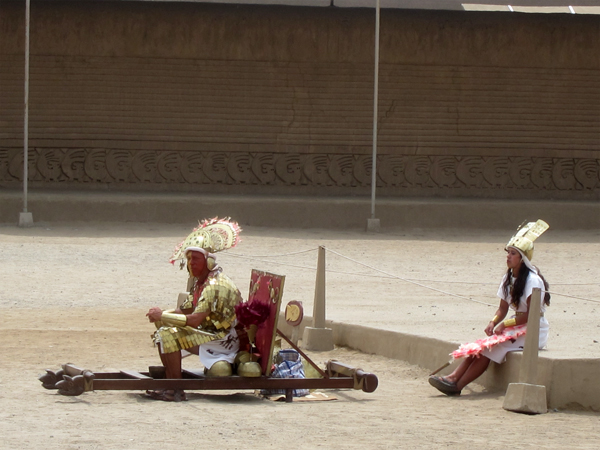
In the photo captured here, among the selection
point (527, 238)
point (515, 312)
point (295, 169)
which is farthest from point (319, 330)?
point (295, 169)

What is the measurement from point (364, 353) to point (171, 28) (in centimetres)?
1141

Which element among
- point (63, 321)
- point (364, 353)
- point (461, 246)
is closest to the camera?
point (364, 353)

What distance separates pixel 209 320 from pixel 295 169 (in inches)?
501

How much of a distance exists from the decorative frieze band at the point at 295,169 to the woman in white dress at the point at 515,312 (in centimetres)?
1249

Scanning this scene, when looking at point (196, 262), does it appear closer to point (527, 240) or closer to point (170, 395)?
point (170, 395)

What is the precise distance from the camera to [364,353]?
873 centimetres

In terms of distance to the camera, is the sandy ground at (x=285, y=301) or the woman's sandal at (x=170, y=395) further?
the woman's sandal at (x=170, y=395)

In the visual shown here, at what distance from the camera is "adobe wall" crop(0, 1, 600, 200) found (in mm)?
18625

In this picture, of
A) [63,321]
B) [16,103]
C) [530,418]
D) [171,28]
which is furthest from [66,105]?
[530,418]

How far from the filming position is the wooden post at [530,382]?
6141 millimetres

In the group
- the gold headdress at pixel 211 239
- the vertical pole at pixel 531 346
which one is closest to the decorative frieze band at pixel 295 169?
the gold headdress at pixel 211 239

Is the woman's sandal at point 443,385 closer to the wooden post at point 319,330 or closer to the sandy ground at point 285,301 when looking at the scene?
the sandy ground at point 285,301

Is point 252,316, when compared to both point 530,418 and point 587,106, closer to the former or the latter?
point 530,418

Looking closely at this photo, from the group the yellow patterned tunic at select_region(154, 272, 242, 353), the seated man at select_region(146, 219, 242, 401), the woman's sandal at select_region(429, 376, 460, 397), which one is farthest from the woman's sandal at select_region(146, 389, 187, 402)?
the woman's sandal at select_region(429, 376, 460, 397)
